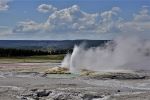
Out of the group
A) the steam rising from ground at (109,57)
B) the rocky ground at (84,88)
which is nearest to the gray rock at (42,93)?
the rocky ground at (84,88)

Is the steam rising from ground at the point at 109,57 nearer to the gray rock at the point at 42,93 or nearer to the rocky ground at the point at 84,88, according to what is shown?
the rocky ground at the point at 84,88

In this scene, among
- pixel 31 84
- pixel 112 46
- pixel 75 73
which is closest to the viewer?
pixel 31 84

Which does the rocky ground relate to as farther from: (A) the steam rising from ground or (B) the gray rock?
(A) the steam rising from ground

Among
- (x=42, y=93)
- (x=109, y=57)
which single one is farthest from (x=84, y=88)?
(x=109, y=57)

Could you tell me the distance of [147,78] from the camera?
135 feet

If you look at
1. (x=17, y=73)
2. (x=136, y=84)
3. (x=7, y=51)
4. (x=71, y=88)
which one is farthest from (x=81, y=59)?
(x=7, y=51)

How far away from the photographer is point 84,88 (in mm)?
33094

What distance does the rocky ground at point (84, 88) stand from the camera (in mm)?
29156

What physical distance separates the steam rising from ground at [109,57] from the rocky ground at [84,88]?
9.12 metres

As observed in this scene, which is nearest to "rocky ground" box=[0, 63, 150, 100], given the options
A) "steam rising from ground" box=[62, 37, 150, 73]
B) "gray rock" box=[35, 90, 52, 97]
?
"gray rock" box=[35, 90, 52, 97]

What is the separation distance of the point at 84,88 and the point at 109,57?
25.5m

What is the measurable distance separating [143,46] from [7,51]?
3795cm

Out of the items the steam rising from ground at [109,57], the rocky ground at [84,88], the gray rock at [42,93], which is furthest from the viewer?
the steam rising from ground at [109,57]

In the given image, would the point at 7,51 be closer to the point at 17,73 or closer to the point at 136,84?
the point at 17,73
